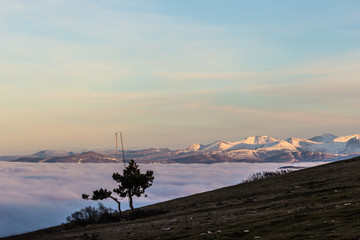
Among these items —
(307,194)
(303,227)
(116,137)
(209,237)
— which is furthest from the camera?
(116,137)

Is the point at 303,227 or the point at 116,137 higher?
the point at 116,137

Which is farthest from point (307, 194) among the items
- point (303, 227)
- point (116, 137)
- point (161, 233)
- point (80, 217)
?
point (116, 137)

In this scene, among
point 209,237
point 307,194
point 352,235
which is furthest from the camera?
point 307,194

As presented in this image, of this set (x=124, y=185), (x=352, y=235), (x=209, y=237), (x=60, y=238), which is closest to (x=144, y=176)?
(x=124, y=185)

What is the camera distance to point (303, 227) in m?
35.2

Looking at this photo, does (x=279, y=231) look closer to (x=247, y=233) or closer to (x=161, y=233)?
(x=247, y=233)

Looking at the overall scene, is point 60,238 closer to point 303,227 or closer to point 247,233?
point 247,233

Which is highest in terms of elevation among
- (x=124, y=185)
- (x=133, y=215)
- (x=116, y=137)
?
(x=116, y=137)

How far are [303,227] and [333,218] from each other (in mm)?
3217

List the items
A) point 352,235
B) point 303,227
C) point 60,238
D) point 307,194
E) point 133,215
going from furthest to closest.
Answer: point 133,215 → point 307,194 → point 60,238 → point 303,227 → point 352,235

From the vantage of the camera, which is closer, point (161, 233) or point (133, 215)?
point (161, 233)

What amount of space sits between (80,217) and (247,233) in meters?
61.5

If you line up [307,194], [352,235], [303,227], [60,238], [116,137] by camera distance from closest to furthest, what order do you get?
[352,235], [303,227], [60,238], [307,194], [116,137]

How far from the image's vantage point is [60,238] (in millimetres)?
62344
